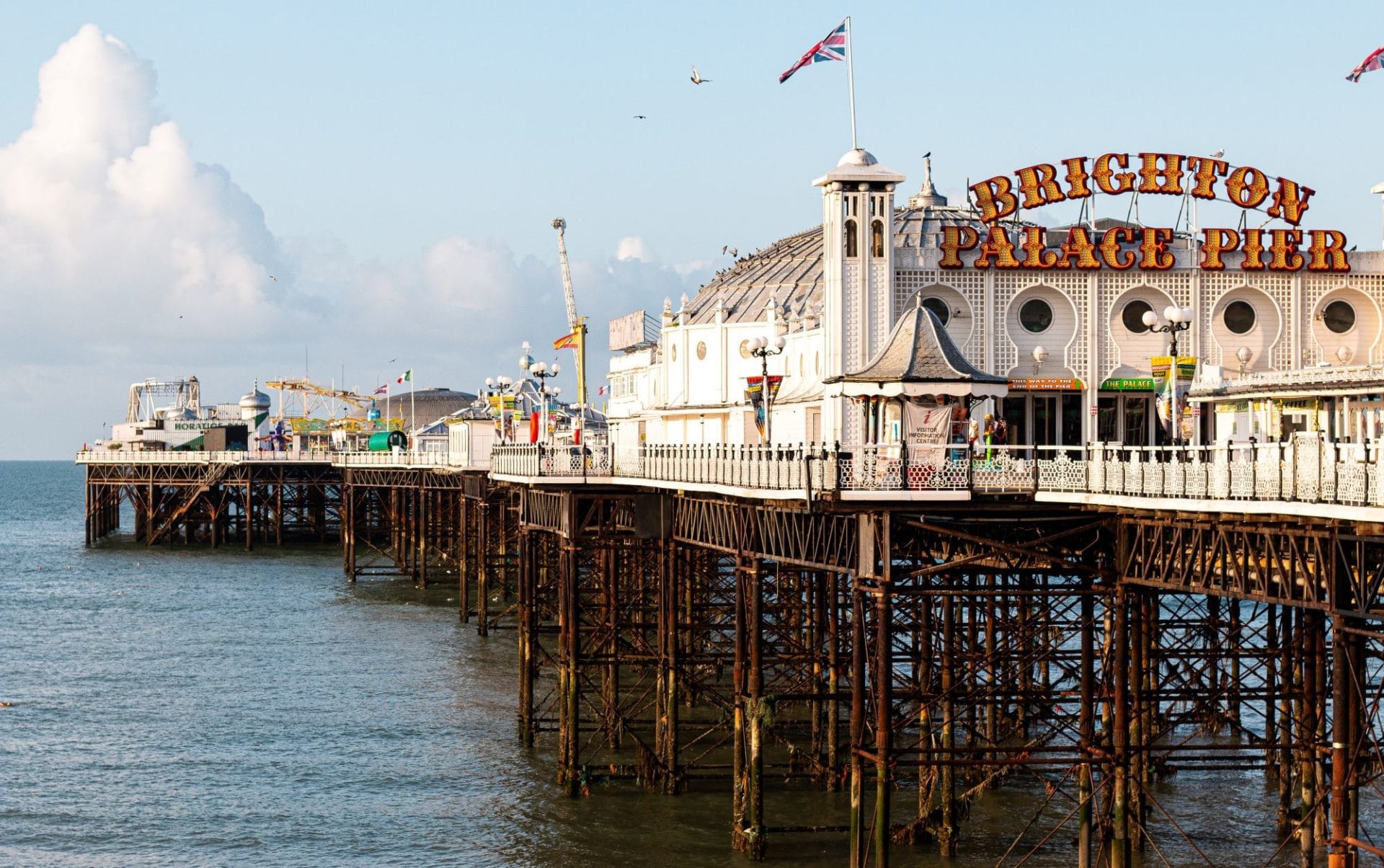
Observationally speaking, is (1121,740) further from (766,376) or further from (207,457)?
(207,457)

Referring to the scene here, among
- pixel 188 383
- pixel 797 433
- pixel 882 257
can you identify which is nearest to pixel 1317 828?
pixel 882 257

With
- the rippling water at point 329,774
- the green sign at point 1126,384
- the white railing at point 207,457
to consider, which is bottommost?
the rippling water at point 329,774

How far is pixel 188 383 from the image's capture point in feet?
550

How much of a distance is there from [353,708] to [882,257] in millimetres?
22803

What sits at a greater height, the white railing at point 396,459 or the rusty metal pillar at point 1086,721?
the white railing at point 396,459

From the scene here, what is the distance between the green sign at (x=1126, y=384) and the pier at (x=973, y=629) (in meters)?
4.29

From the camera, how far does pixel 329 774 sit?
4619 cm

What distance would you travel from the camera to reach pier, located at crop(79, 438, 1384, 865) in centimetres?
2658

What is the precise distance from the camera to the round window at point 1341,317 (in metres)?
44.8

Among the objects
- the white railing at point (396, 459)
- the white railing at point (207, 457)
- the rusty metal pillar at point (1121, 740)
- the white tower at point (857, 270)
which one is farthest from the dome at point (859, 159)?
the white railing at point (207, 457)

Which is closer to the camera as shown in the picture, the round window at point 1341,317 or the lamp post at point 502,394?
the round window at point 1341,317

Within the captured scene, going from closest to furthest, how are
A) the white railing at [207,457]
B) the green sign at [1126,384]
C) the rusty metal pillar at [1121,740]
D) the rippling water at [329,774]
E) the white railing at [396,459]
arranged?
the rusty metal pillar at [1121,740]
the rippling water at [329,774]
the green sign at [1126,384]
the white railing at [396,459]
the white railing at [207,457]

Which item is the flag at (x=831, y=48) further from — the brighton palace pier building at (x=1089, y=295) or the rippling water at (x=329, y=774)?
the rippling water at (x=329, y=774)

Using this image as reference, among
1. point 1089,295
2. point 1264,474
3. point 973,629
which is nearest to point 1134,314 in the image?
point 1089,295
